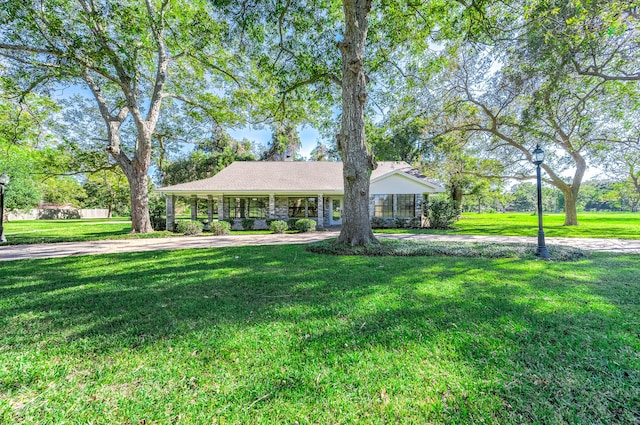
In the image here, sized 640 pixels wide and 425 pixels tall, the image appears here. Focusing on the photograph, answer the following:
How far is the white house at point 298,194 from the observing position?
1602cm

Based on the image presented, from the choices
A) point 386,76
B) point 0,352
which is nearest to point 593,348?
point 0,352

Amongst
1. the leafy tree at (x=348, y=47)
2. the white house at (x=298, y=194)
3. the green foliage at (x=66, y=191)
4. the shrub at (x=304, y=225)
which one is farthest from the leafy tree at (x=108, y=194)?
the leafy tree at (x=348, y=47)

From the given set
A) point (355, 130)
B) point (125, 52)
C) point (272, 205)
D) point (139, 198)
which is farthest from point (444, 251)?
point (139, 198)

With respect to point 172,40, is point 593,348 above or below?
below

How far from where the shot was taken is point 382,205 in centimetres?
1730

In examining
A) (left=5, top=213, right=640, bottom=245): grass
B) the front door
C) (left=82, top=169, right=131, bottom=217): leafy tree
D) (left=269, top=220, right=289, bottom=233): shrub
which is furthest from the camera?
(left=82, top=169, right=131, bottom=217): leafy tree

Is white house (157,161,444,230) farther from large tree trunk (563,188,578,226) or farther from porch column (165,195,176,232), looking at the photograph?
large tree trunk (563,188,578,226)

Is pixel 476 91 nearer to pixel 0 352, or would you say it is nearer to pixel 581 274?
pixel 581 274

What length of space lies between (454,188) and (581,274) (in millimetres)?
20374

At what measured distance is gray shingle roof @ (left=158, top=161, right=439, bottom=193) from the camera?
15.4m

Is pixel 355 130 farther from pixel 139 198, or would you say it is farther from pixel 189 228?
pixel 139 198

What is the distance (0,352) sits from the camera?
2.36m

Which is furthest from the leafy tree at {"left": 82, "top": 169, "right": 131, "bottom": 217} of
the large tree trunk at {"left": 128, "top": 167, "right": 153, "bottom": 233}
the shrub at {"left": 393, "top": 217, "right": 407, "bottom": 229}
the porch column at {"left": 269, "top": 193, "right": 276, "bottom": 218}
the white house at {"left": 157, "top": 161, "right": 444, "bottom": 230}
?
the shrub at {"left": 393, "top": 217, "right": 407, "bottom": 229}


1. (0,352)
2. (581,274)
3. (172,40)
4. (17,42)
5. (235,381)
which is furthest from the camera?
(172,40)
